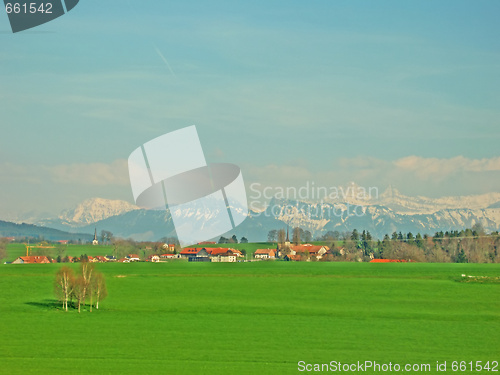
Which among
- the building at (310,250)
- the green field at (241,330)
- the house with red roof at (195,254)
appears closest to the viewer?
the green field at (241,330)

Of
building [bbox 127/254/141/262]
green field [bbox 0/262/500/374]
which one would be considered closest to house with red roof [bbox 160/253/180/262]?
building [bbox 127/254/141/262]

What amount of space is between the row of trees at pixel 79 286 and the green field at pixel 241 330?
139cm

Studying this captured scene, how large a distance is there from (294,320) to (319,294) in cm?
1984

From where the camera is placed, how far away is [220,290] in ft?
213

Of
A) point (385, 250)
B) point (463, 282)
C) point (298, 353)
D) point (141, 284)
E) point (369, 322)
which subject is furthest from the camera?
point (385, 250)

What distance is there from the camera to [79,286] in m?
46.5

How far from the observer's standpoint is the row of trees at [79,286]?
1834 inches

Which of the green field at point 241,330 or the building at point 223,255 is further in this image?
the building at point 223,255

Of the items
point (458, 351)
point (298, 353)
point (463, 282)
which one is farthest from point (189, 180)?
point (463, 282)

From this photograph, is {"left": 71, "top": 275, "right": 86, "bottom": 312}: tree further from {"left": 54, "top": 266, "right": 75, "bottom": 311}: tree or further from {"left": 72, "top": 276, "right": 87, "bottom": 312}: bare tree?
{"left": 54, "top": 266, "right": 75, "bottom": 311}: tree

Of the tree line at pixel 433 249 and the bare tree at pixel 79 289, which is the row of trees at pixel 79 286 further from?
the tree line at pixel 433 249

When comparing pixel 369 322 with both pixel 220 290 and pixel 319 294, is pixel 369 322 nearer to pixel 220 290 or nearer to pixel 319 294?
pixel 319 294

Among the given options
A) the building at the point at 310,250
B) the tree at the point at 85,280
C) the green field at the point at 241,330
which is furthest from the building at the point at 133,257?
the tree at the point at 85,280

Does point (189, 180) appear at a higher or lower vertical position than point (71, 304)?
higher
